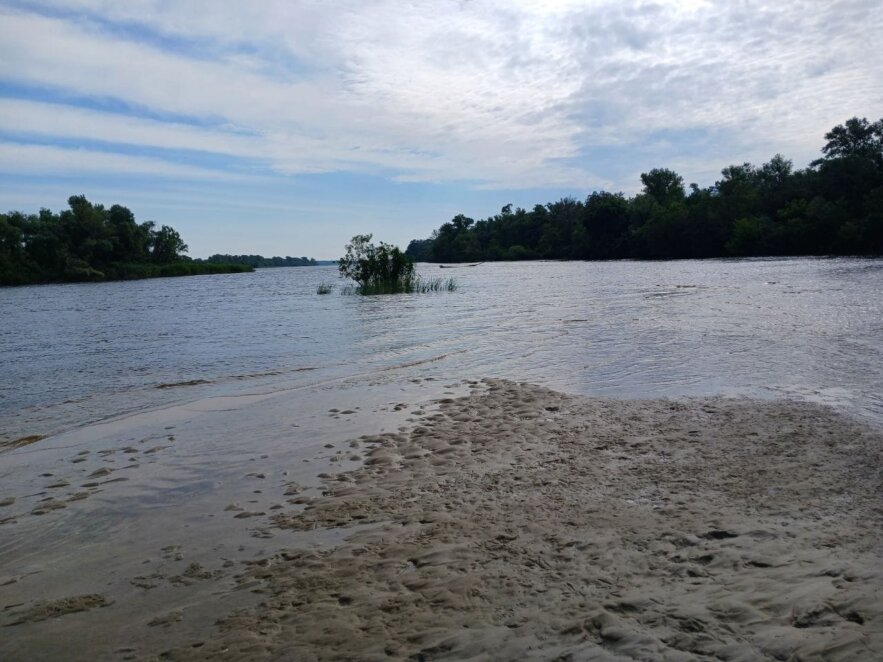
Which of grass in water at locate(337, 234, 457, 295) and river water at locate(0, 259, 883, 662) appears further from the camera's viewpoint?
grass in water at locate(337, 234, 457, 295)

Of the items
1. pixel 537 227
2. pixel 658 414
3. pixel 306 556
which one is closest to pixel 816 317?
pixel 658 414

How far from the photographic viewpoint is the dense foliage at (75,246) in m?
91.2

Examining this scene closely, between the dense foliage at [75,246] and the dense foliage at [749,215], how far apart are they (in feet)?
171

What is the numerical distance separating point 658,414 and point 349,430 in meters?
4.21

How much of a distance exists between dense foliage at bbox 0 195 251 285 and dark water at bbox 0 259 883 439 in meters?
76.9

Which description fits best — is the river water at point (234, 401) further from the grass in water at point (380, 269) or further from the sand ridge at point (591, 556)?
the grass in water at point (380, 269)

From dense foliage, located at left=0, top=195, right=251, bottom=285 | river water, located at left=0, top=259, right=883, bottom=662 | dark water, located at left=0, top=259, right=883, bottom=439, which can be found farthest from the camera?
dense foliage, located at left=0, top=195, right=251, bottom=285

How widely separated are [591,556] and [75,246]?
369 feet

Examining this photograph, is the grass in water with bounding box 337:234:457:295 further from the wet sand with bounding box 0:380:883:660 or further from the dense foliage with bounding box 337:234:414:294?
the wet sand with bounding box 0:380:883:660

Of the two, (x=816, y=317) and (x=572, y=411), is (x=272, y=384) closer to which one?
(x=572, y=411)

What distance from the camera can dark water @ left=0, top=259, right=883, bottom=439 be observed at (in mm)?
10328

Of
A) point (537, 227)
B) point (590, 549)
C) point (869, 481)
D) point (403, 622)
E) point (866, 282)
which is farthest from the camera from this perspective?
point (537, 227)

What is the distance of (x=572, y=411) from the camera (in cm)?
858

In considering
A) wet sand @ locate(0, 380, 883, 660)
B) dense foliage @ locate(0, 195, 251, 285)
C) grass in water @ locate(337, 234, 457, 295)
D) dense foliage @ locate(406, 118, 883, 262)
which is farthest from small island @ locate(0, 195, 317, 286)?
wet sand @ locate(0, 380, 883, 660)
